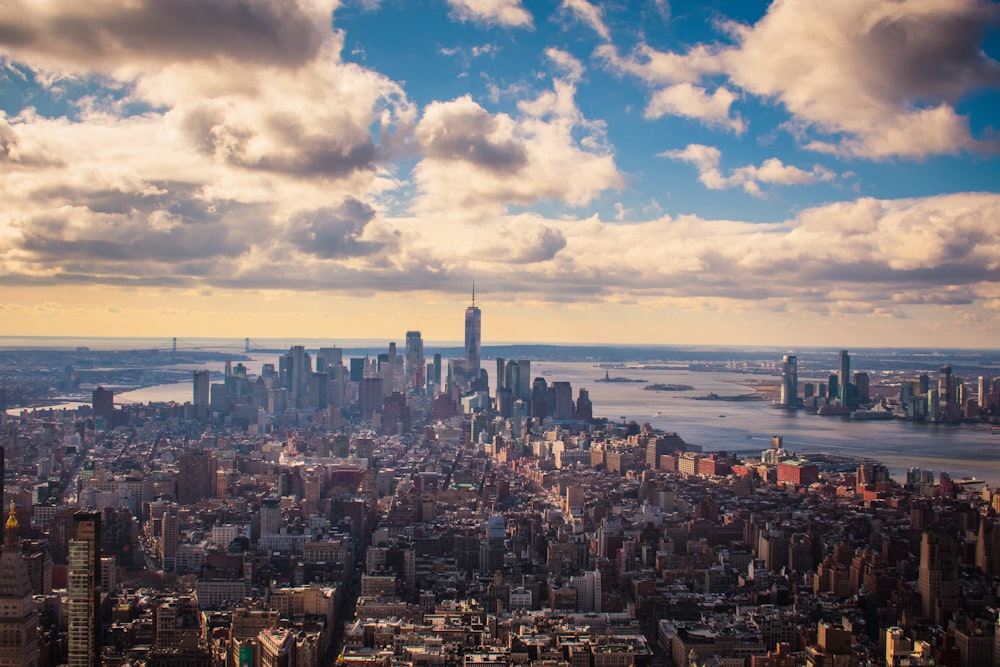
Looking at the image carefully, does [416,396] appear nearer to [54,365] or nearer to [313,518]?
[54,365]

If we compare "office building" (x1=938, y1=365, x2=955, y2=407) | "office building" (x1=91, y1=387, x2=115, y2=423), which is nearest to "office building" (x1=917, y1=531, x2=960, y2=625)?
"office building" (x1=938, y1=365, x2=955, y2=407)

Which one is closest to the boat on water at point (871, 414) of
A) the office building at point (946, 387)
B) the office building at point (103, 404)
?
the office building at point (946, 387)

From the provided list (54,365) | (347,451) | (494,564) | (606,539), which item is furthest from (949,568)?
(54,365)

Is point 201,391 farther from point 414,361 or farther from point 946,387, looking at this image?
point 946,387

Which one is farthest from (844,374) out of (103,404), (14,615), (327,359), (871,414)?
(14,615)

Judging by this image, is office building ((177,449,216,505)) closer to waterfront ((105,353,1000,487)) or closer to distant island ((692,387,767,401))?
waterfront ((105,353,1000,487))

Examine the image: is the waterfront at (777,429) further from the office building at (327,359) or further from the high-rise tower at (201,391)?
the office building at (327,359)
